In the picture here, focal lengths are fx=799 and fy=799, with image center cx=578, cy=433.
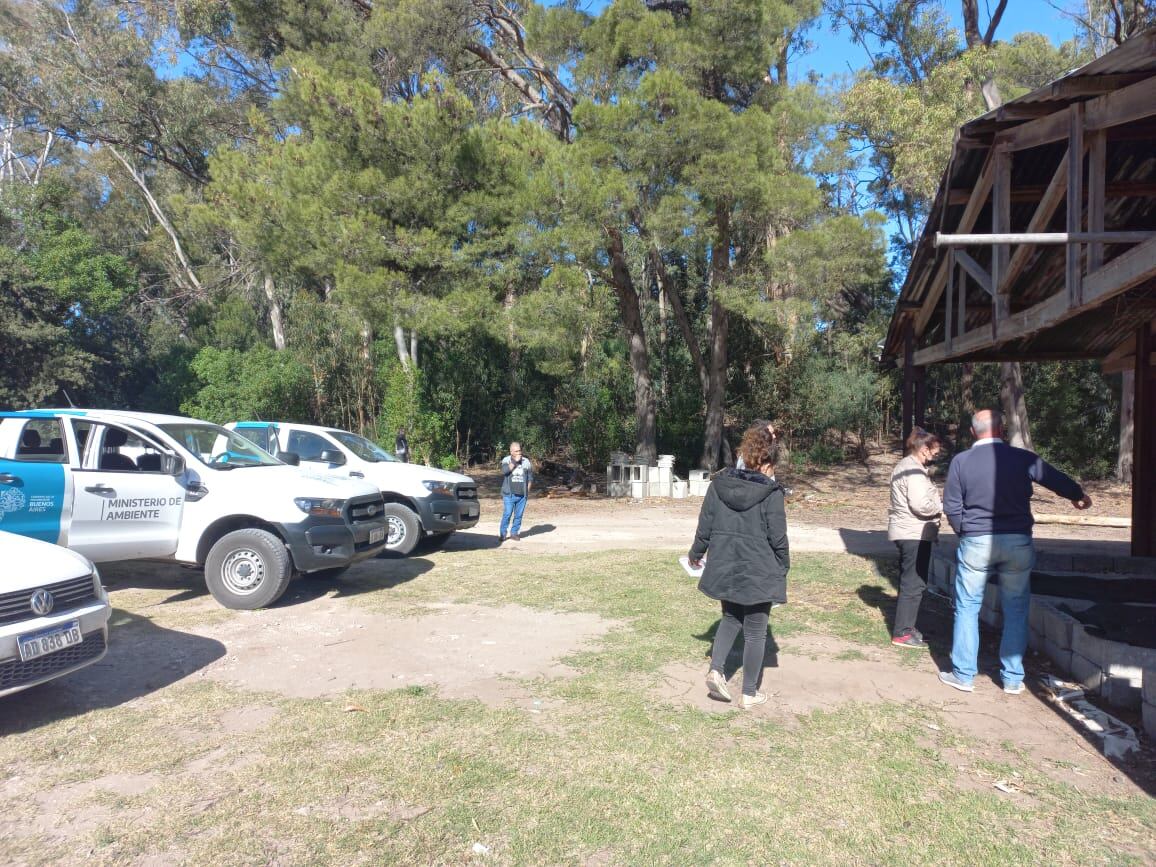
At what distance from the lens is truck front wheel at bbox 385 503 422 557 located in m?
10.2

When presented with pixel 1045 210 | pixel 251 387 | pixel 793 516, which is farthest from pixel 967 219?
pixel 251 387

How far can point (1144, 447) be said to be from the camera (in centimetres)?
854

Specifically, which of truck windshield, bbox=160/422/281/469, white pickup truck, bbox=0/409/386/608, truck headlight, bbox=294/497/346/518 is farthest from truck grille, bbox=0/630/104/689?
truck windshield, bbox=160/422/281/469

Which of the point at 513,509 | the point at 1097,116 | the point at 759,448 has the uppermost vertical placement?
the point at 1097,116

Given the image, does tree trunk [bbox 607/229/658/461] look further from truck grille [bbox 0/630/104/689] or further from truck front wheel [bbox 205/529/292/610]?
truck grille [bbox 0/630/104/689]

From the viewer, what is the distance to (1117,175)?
675 centimetres

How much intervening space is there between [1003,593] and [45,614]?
231 inches

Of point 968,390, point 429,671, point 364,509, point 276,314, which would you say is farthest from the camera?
point 276,314

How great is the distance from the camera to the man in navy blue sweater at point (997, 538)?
5.12m

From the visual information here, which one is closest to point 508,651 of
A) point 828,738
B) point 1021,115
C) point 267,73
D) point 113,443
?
point 828,738

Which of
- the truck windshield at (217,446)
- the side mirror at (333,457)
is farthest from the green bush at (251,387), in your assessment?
the truck windshield at (217,446)

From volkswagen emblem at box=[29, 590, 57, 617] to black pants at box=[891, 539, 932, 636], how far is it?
573 cm

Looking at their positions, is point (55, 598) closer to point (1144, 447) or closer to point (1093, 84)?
point (1093, 84)

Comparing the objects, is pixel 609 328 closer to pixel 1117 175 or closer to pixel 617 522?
pixel 617 522
